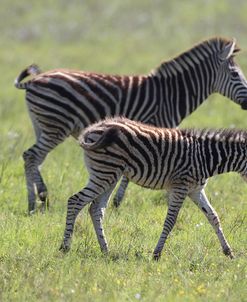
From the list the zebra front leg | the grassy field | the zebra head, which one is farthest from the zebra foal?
the zebra head

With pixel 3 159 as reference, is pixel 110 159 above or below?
above

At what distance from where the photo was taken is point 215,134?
348 inches

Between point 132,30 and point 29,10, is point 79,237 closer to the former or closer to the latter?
point 132,30

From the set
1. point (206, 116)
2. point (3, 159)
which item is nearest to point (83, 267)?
point (3, 159)

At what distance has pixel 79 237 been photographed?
29.1 feet

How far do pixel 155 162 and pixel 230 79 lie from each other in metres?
4.42

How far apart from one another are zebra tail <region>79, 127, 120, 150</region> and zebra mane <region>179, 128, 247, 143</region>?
1.01m

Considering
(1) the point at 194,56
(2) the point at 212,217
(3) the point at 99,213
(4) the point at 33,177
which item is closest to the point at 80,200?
(3) the point at 99,213

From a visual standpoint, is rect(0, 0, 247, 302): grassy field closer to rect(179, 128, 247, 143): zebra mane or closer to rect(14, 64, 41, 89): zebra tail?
rect(179, 128, 247, 143): zebra mane

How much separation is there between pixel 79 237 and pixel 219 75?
479 centimetres

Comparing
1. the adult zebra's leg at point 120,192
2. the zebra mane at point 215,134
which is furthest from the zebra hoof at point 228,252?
the adult zebra's leg at point 120,192

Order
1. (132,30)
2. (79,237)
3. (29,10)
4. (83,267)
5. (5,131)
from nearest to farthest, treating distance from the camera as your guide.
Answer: (83,267)
(79,237)
(5,131)
(132,30)
(29,10)

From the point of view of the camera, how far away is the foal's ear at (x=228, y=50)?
12.4 m

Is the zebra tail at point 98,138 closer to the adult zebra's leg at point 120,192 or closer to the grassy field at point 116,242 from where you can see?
the grassy field at point 116,242
